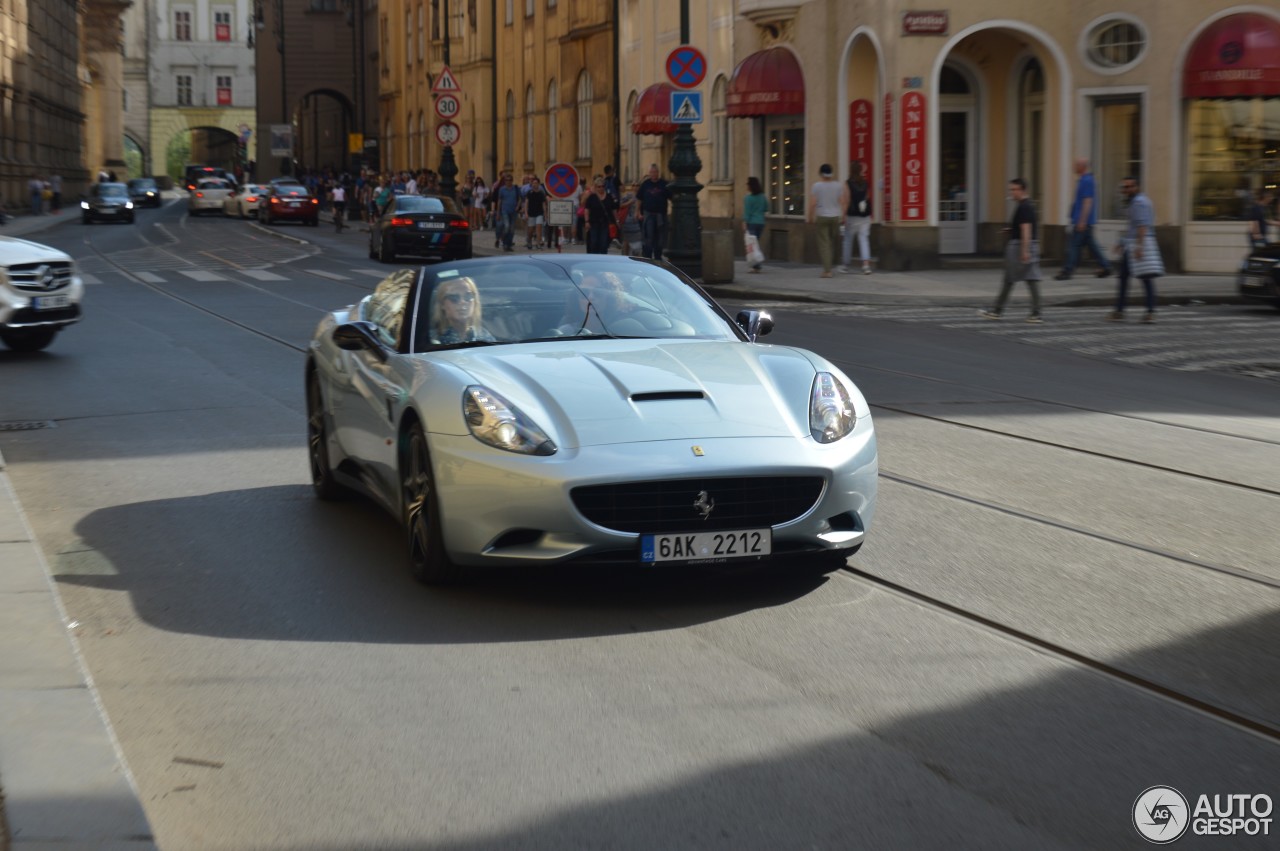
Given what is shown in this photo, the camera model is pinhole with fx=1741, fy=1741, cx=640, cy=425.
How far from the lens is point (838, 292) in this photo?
24750 mm

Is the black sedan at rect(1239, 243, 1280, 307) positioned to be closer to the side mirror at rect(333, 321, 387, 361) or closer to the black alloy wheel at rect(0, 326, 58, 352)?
the black alloy wheel at rect(0, 326, 58, 352)

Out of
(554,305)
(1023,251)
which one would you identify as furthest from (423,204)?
(554,305)

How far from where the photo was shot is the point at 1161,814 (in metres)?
4.18

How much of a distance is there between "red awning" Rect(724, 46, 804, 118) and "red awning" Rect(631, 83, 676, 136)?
4.70 meters

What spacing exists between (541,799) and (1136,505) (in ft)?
16.3

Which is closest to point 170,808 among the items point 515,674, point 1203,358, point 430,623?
point 515,674

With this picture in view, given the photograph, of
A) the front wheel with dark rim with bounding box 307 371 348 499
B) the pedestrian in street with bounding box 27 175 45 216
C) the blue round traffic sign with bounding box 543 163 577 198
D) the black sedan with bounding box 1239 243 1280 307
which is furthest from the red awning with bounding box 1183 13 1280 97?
the pedestrian in street with bounding box 27 175 45 216

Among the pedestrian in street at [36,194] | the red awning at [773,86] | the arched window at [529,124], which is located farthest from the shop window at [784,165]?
the pedestrian in street at [36,194]

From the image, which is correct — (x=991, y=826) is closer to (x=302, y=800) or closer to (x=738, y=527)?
(x=302, y=800)

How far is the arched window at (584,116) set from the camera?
46.9 meters

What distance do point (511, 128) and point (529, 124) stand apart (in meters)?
2.47

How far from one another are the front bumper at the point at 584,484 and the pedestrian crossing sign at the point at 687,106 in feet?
62.8

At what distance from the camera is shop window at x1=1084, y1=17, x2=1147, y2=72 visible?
27375 mm

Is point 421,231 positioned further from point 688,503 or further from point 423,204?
point 688,503
